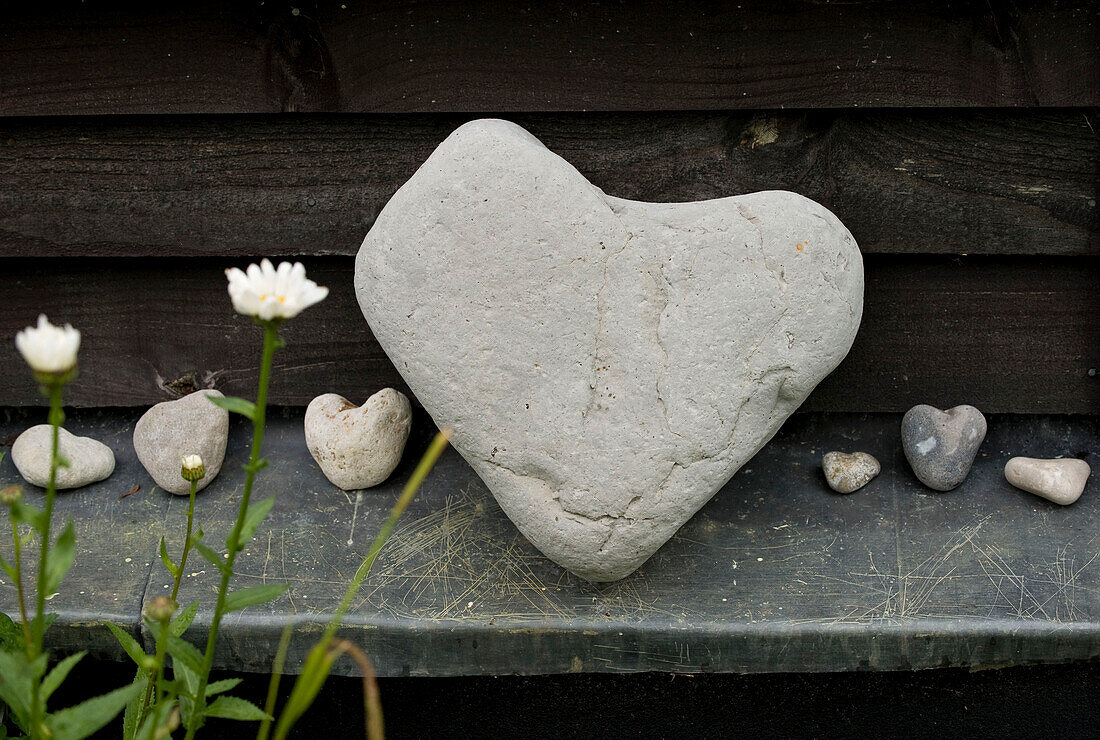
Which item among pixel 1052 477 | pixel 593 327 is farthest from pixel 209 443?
pixel 1052 477

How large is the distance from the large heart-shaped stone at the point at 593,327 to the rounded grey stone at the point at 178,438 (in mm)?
505

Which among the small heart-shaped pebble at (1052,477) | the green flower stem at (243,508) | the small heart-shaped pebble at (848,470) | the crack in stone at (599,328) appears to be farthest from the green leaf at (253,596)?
the small heart-shaped pebble at (1052,477)

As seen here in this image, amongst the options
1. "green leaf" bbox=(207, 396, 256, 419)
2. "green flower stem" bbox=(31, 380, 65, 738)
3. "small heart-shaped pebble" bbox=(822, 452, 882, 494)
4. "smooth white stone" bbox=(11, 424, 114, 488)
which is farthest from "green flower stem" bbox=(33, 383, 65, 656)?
"small heart-shaped pebble" bbox=(822, 452, 882, 494)

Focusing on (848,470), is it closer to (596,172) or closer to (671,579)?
(671,579)

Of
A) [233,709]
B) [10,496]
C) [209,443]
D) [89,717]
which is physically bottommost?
[209,443]

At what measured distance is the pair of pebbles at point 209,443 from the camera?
148cm

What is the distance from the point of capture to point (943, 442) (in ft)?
4.83

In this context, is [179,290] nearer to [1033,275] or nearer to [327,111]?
[327,111]

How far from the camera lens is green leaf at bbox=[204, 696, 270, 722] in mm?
894

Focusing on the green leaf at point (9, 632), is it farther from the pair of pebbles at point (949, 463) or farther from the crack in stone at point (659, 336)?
the pair of pebbles at point (949, 463)

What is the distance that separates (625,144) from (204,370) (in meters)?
0.86

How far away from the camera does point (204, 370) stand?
1.61 meters

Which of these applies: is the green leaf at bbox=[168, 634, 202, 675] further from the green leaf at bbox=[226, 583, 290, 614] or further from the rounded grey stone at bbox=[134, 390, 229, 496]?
the rounded grey stone at bbox=[134, 390, 229, 496]

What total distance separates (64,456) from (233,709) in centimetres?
79
